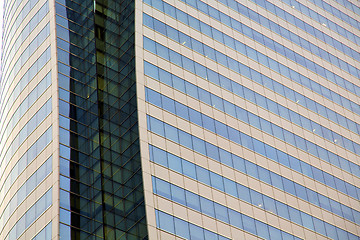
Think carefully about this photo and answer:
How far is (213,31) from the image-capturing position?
251ft

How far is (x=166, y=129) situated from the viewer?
63.9m

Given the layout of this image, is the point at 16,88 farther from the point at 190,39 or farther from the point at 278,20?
the point at 278,20

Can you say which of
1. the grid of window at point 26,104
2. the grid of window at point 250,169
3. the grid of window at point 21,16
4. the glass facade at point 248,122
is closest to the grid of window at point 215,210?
the glass facade at point 248,122

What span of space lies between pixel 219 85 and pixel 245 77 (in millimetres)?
5106

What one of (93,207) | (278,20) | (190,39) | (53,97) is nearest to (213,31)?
(190,39)

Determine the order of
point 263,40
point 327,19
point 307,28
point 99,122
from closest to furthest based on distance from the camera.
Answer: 1. point 99,122
2. point 263,40
3. point 307,28
4. point 327,19

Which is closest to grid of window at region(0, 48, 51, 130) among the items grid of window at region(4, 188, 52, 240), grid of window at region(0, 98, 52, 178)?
grid of window at region(0, 98, 52, 178)

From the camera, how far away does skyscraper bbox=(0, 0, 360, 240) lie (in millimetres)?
61875

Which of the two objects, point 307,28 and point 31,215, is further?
point 307,28

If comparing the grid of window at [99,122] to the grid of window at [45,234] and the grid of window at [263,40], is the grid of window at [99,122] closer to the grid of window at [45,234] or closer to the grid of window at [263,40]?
the grid of window at [45,234]

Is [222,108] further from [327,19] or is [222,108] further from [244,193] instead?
[327,19]

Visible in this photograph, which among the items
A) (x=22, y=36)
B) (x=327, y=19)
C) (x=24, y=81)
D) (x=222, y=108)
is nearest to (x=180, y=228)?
(x=222, y=108)

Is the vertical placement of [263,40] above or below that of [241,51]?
above

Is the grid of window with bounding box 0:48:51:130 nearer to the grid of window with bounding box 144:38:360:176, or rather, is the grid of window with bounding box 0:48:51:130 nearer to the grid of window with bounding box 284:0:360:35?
the grid of window with bounding box 144:38:360:176
